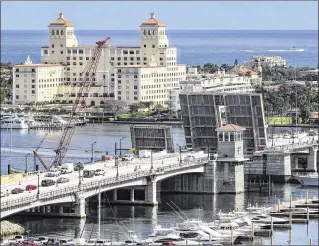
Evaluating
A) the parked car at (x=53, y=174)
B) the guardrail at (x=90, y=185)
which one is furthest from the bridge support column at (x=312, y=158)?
the parked car at (x=53, y=174)

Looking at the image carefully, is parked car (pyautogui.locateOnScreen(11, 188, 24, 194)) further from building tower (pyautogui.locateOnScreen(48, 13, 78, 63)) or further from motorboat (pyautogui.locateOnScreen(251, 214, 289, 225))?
building tower (pyautogui.locateOnScreen(48, 13, 78, 63))

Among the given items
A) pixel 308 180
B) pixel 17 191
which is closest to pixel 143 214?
pixel 17 191

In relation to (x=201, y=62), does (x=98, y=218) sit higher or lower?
lower

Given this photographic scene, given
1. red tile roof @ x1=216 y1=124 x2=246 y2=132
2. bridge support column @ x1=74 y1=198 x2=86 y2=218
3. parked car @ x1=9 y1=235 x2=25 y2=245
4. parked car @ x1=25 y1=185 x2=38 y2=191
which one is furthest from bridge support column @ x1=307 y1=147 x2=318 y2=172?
parked car @ x1=9 y1=235 x2=25 y2=245

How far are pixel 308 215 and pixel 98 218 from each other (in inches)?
251

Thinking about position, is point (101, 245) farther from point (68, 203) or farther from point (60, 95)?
point (60, 95)

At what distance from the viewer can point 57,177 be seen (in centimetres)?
5678

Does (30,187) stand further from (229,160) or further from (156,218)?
(229,160)

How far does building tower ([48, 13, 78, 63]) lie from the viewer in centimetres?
11456

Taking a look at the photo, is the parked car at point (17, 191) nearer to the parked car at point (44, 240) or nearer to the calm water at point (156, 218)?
the calm water at point (156, 218)

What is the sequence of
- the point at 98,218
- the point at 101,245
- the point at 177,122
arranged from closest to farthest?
the point at 101,245 < the point at 98,218 < the point at 177,122

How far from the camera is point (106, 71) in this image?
4417 inches

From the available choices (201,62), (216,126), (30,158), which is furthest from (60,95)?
(216,126)

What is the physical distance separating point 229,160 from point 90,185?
28.4ft
